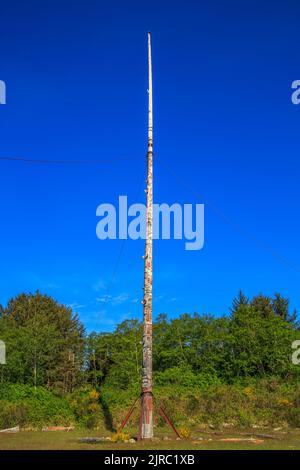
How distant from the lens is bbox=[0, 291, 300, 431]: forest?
2875 cm

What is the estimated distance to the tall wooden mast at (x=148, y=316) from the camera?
1802 cm

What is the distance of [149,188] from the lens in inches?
813

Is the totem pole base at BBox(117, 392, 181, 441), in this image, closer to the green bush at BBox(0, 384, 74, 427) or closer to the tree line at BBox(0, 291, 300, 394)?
the green bush at BBox(0, 384, 74, 427)

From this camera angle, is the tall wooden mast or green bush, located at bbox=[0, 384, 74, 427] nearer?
the tall wooden mast

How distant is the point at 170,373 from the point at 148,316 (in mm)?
22125

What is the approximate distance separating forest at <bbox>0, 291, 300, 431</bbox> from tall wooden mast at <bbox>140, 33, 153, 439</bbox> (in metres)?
9.59

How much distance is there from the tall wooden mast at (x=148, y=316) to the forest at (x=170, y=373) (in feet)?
31.5

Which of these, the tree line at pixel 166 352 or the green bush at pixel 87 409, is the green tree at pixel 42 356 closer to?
the tree line at pixel 166 352

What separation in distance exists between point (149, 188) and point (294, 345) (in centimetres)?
2433

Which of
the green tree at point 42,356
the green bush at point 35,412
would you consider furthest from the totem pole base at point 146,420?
the green tree at point 42,356

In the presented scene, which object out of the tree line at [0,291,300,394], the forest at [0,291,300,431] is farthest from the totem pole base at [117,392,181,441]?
the tree line at [0,291,300,394]

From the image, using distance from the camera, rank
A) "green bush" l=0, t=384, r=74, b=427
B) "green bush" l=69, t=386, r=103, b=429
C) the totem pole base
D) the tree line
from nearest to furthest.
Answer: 1. the totem pole base
2. "green bush" l=69, t=386, r=103, b=429
3. "green bush" l=0, t=384, r=74, b=427
4. the tree line

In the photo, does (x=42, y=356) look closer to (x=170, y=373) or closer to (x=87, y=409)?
(x=170, y=373)
